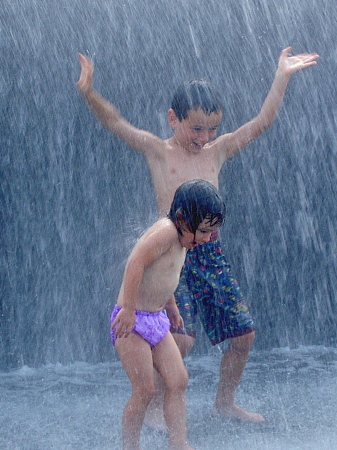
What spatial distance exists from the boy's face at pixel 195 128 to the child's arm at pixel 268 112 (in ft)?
0.56

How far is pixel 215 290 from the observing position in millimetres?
3160

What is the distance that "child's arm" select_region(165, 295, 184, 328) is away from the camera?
296 cm

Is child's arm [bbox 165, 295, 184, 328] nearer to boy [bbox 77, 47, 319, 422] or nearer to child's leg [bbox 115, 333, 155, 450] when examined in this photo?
boy [bbox 77, 47, 319, 422]

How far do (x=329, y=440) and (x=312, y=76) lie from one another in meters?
2.44

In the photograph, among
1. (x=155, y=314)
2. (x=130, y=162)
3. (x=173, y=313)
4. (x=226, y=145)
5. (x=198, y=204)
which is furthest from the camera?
(x=130, y=162)

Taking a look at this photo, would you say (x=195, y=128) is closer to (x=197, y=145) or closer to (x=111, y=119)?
(x=197, y=145)

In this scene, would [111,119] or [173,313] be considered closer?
[173,313]

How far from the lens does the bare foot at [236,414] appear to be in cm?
316

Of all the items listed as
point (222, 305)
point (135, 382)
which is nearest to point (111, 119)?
point (222, 305)

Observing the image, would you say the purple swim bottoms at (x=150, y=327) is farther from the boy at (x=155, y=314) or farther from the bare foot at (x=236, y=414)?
the bare foot at (x=236, y=414)

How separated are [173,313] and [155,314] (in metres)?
0.26

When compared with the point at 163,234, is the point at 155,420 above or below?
below

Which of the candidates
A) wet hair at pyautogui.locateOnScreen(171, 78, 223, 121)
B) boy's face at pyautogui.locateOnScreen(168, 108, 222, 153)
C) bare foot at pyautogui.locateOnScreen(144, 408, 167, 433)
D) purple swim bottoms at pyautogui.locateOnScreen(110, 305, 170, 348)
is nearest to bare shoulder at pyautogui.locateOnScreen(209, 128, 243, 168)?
boy's face at pyautogui.locateOnScreen(168, 108, 222, 153)

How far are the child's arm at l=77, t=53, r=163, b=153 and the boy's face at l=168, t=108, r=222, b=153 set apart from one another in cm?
12
